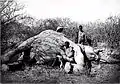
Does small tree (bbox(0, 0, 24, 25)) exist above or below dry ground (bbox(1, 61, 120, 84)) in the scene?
above

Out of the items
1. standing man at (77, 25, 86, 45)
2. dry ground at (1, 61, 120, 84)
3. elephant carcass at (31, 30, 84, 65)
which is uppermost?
standing man at (77, 25, 86, 45)

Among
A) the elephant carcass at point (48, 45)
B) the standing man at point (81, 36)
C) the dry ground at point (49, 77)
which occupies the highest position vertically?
the standing man at point (81, 36)

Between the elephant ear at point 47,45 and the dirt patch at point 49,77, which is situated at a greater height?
the elephant ear at point 47,45

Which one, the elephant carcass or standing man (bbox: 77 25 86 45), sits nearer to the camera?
the elephant carcass

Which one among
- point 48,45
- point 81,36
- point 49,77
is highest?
point 81,36

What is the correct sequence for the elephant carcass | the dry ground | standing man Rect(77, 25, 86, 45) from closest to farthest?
the dry ground < the elephant carcass < standing man Rect(77, 25, 86, 45)

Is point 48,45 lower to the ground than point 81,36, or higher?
lower

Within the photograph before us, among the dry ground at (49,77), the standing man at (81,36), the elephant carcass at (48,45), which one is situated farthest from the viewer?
the standing man at (81,36)

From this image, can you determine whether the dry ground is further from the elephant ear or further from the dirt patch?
the elephant ear

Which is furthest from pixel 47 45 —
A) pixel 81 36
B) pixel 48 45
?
pixel 81 36

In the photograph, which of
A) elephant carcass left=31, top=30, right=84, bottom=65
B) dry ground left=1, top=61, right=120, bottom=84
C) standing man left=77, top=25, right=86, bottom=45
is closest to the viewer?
dry ground left=1, top=61, right=120, bottom=84

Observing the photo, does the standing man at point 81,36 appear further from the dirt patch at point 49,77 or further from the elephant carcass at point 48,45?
the dirt patch at point 49,77

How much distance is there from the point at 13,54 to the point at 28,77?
1979 mm

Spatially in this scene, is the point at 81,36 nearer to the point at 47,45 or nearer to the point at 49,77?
the point at 47,45
